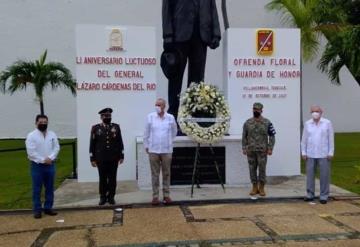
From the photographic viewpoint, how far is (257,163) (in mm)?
8961

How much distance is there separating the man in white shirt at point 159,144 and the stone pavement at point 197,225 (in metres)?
0.39

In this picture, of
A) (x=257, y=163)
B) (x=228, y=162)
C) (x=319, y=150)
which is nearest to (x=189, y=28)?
(x=228, y=162)

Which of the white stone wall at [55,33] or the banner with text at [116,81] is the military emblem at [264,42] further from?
the white stone wall at [55,33]

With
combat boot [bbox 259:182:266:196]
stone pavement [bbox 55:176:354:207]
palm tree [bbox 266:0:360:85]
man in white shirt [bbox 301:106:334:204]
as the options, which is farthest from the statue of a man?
palm tree [bbox 266:0:360:85]

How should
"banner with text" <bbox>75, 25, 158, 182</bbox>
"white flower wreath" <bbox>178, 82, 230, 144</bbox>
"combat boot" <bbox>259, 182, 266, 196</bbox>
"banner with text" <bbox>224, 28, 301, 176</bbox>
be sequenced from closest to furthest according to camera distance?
"combat boot" <bbox>259, 182, 266, 196</bbox> < "white flower wreath" <bbox>178, 82, 230, 144</bbox> < "banner with text" <bbox>75, 25, 158, 182</bbox> < "banner with text" <bbox>224, 28, 301, 176</bbox>

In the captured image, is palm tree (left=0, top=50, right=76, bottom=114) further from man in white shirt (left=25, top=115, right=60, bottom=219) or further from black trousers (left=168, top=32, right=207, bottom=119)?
man in white shirt (left=25, top=115, right=60, bottom=219)

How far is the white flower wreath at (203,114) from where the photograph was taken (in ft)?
31.5

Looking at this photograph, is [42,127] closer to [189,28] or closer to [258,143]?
[258,143]

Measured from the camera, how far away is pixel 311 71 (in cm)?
2411

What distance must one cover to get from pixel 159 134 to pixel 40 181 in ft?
6.75

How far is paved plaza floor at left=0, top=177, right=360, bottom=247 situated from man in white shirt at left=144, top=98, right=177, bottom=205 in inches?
13.0

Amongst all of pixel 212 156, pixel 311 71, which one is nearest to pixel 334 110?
pixel 311 71

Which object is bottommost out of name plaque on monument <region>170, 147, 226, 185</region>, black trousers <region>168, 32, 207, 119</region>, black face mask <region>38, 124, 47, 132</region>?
name plaque on monument <region>170, 147, 226, 185</region>

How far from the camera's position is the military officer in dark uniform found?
834cm
